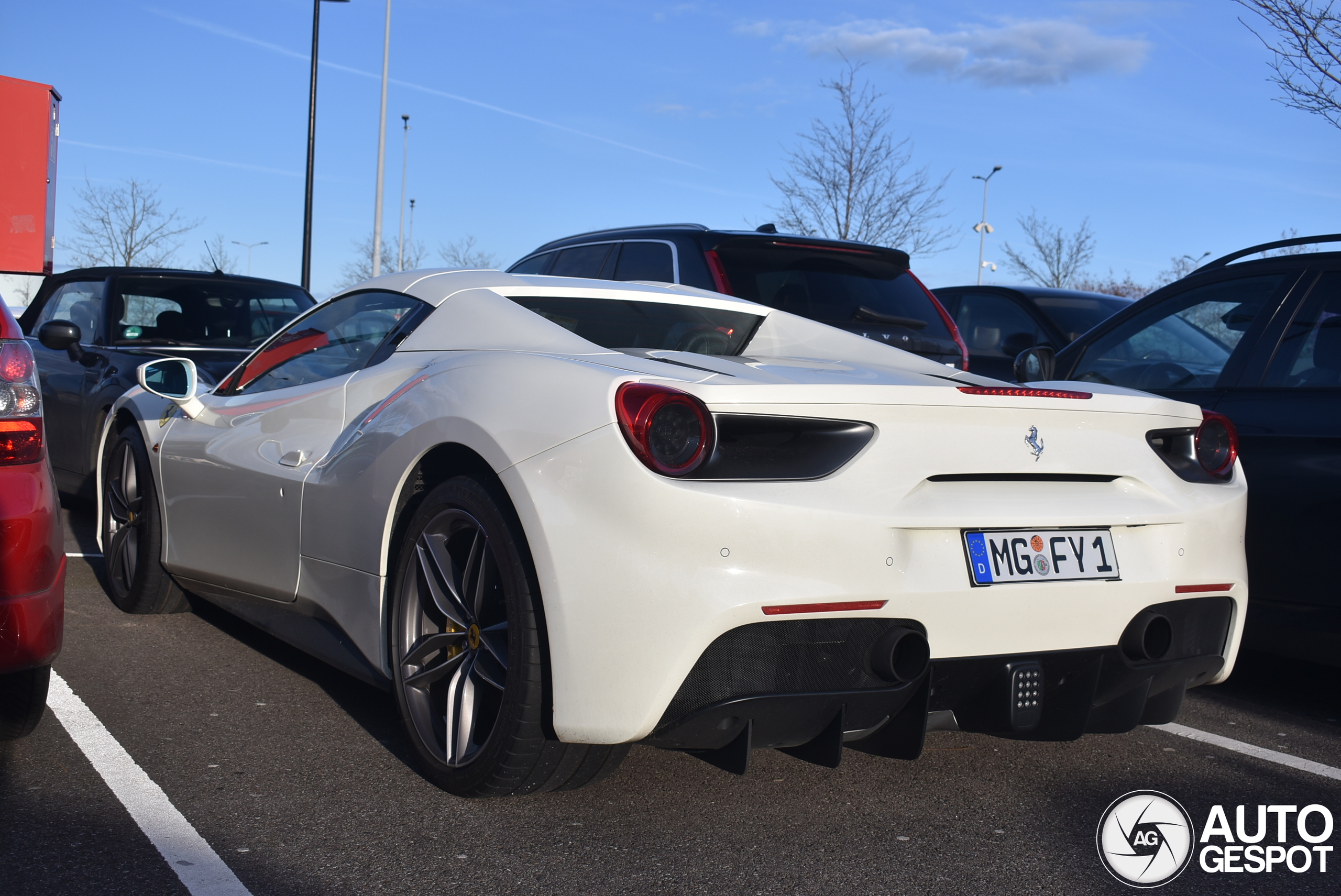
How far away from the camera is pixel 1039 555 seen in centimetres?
289

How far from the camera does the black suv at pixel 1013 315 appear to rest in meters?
8.16

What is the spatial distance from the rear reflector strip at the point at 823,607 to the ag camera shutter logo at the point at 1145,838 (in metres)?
0.84

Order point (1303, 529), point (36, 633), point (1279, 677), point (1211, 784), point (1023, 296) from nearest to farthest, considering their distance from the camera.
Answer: point (36, 633)
point (1211, 784)
point (1303, 529)
point (1279, 677)
point (1023, 296)

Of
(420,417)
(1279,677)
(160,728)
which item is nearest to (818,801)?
(420,417)

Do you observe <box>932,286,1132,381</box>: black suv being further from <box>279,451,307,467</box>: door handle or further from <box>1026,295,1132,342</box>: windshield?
<box>279,451,307,467</box>: door handle

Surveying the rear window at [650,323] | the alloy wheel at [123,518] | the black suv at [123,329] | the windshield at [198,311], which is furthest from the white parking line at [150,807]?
the windshield at [198,311]

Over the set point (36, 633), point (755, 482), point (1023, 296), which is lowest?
point (36, 633)

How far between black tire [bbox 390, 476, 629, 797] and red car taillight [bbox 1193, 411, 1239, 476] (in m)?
1.76

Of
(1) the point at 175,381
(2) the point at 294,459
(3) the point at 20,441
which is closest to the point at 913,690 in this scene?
(2) the point at 294,459

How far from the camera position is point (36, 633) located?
307 centimetres

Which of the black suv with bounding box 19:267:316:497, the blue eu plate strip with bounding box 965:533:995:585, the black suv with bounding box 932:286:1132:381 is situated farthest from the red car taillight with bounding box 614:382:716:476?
the black suv with bounding box 932:286:1132:381

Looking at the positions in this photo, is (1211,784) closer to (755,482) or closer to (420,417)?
(755,482)

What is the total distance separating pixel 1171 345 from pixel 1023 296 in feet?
13.0

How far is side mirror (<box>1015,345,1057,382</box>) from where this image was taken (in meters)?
4.54
